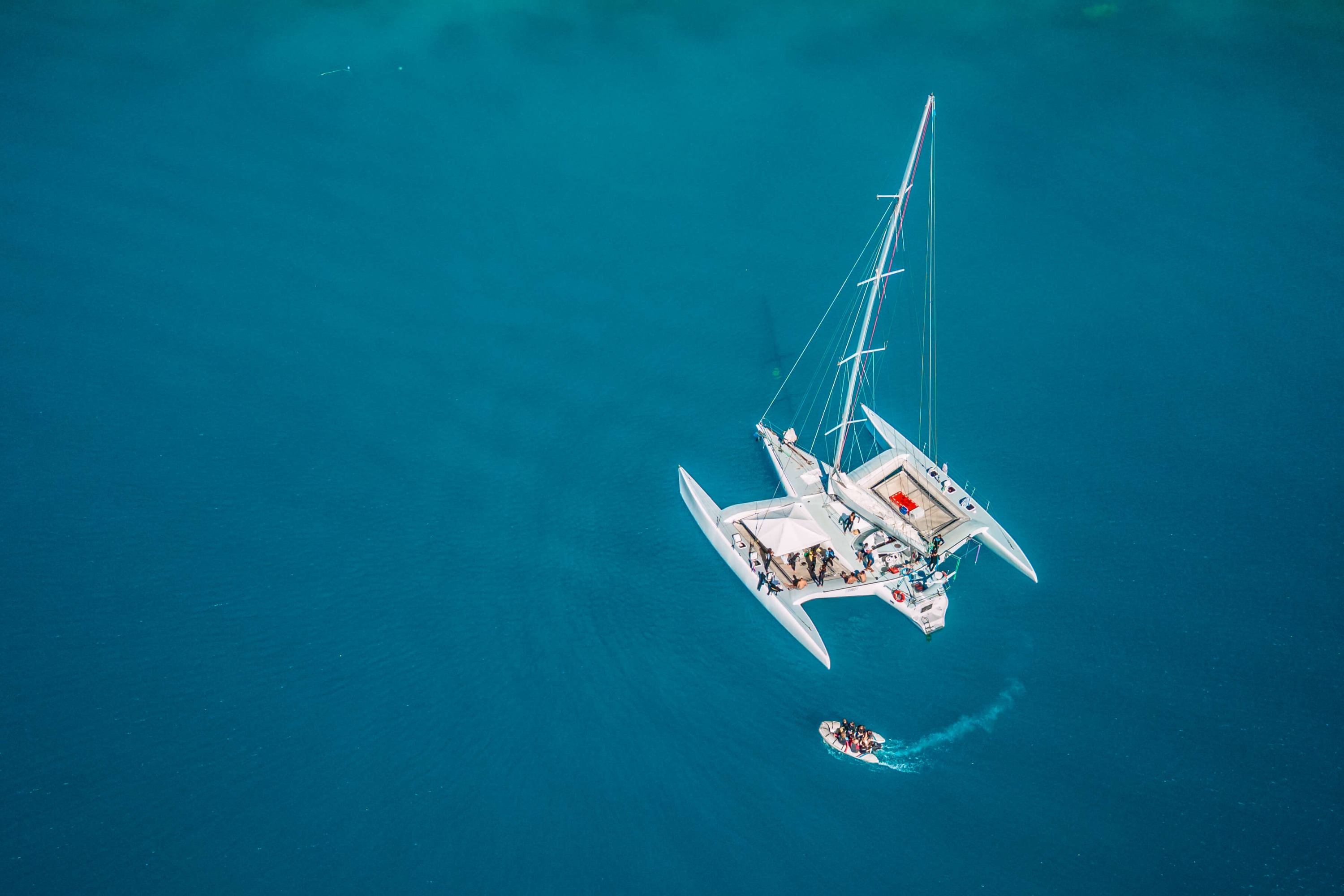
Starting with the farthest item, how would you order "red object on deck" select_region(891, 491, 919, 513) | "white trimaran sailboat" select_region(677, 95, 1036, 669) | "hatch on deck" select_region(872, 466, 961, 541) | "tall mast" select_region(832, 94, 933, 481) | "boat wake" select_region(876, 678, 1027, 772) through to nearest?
"red object on deck" select_region(891, 491, 919, 513) → "hatch on deck" select_region(872, 466, 961, 541) → "white trimaran sailboat" select_region(677, 95, 1036, 669) → "tall mast" select_region(832, 94, 933, 481) → "boat wake" select_region(876, 678, 1027, 772)

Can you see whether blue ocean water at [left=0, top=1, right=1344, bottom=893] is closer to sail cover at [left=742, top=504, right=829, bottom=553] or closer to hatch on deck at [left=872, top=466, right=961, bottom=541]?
sail cover at [left=742, top=504, right=829, bottom=553]

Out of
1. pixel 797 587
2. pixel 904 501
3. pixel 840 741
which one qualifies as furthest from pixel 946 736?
pixel 904 501

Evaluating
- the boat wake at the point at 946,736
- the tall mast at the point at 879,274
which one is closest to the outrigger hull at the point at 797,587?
the tall mast at the point at 879,274

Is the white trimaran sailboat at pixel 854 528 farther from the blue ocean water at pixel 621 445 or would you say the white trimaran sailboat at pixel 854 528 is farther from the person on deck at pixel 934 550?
the blue ocean water at pixel 621 445

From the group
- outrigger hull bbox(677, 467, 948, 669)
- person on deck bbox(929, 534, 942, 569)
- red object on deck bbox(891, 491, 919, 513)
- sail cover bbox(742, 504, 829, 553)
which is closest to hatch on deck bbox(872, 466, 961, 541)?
red object on deck bbox(891, 491, 919, 513)

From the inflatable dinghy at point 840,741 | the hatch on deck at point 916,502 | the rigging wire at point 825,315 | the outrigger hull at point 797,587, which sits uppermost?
the rigging wire at point 825,315

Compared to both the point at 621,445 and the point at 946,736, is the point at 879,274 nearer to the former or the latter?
the point at 621,445

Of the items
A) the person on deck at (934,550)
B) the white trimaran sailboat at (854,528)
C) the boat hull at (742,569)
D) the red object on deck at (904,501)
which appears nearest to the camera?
the boat hull at (742,569)
